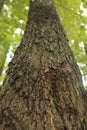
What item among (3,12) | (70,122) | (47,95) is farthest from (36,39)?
(3,12)

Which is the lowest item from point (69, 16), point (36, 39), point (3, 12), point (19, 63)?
point (19, 63)

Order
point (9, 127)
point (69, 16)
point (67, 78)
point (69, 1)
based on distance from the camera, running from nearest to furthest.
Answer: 1. point (9, 127)
2. point (67, 78)
3. point (69, 1)
4. point (69, 16)

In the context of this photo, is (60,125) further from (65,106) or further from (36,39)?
(36,39)

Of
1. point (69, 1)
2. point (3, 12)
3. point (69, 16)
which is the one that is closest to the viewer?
point (69, 1)

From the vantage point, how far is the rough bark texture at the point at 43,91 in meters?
1.49

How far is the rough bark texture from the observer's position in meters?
1.49

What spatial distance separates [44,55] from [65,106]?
743mm

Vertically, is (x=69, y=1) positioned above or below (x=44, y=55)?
above

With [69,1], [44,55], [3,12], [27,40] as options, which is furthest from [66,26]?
[44,55]

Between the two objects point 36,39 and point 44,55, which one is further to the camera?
point 36,39

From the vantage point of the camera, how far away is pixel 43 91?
172 centimetres

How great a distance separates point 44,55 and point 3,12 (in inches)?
169

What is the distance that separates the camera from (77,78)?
207 cm

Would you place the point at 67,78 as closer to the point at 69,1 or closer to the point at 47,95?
the point at 47,95
